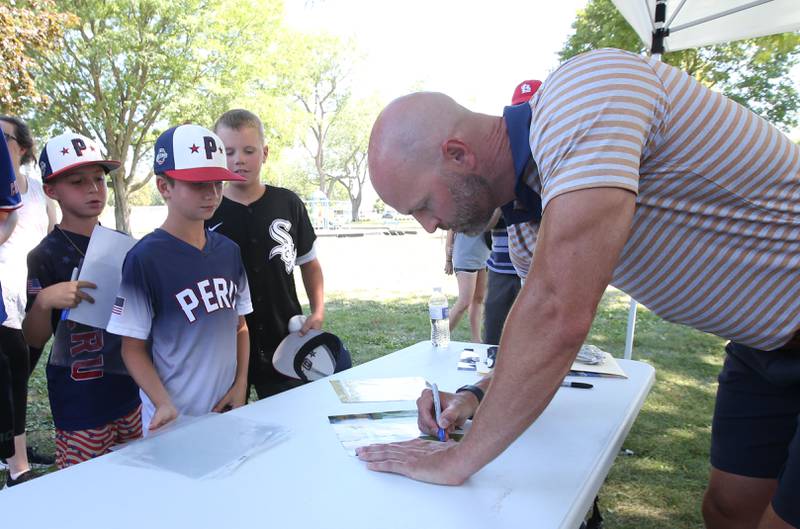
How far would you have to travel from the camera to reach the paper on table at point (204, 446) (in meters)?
1.16

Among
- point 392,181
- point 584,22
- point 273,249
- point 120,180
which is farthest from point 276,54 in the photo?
point 392,181

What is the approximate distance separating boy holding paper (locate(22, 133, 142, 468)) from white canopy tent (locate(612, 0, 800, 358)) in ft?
10.5

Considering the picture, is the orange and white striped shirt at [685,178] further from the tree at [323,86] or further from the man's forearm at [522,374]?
the tree at [323,86]

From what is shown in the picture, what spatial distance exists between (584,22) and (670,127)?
12.1 m

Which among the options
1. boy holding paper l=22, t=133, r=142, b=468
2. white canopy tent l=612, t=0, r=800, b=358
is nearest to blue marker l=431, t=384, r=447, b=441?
boy holding paper l=22, t=133, r=142, b=468

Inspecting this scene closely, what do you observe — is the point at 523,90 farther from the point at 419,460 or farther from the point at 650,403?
the point at 419,460

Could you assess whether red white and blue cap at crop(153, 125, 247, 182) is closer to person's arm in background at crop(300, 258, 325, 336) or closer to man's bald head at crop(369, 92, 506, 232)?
person's arm in background at crop(300, 258, 325, 336)

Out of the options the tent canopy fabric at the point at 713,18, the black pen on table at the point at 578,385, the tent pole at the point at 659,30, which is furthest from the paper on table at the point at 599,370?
the tent canopy fabric at the point at 713,18

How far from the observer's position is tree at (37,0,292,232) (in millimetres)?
13125

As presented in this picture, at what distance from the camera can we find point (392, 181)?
48.4 inches

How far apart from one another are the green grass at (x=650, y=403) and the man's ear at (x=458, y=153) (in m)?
2.00

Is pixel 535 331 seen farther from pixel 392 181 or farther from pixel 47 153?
pixel 47 153

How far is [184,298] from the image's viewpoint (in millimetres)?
1861

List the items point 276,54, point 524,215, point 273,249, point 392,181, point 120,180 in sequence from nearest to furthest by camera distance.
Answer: point 392,181, point 524,215, point 273,249, point 120,180, point 276,54
